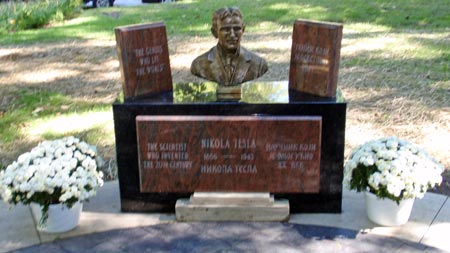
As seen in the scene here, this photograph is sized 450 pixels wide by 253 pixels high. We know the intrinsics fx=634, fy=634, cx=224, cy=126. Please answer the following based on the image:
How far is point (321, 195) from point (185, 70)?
4386 mm

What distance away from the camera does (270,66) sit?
29.5ft

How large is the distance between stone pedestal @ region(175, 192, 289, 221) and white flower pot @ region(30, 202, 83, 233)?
78 centimetres

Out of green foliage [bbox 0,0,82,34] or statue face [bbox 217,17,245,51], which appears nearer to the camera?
statue face [bbox 217,17,245,51]

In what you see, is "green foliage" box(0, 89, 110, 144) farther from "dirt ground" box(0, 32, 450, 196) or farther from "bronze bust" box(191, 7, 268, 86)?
"bronze bust" box(191, 7, 268, 86)

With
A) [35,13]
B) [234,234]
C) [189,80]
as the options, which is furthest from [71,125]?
[35,13]

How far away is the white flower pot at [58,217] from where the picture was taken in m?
4.67

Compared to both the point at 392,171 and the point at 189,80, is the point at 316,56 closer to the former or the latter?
the point at 392,171

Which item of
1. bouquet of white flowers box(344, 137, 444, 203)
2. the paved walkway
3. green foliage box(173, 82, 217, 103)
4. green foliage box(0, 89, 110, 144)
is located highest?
green foliage box(173, 82, 217, 103)

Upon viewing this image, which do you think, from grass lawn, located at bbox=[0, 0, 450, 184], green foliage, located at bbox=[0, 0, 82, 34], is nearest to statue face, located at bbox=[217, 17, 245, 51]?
grass lawn, located at bbox=[0, 0, 450, 184]

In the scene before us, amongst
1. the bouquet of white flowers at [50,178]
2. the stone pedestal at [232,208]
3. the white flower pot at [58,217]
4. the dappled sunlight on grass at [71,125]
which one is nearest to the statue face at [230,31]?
the stone pedestal at [232,208]

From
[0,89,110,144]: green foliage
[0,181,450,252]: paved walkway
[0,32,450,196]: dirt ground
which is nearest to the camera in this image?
[0,181,450,252]: paved walkway

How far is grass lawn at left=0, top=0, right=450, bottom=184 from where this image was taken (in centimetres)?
709

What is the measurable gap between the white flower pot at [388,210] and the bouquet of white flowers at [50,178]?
209cm

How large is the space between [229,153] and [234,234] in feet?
2.04
